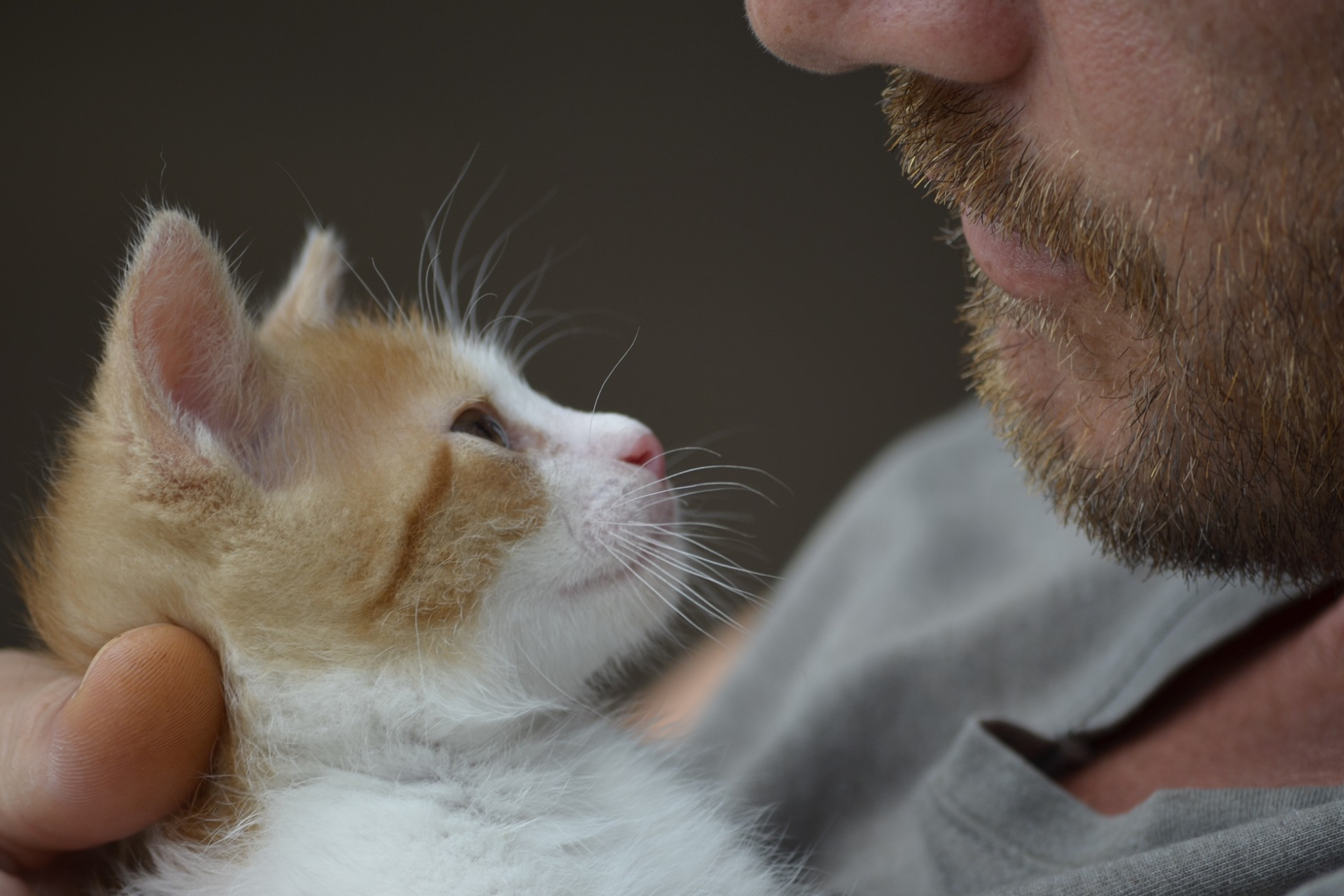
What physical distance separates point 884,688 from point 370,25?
1754mm

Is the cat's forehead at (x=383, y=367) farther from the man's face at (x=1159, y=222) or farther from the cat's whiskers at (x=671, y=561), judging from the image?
the man's face at (x=1159, y=222)

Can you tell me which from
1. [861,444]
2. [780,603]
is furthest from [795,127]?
[780,603]

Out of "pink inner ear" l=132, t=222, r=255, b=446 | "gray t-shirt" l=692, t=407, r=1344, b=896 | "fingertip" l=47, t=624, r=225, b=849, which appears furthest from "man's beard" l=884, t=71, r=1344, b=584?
"fingertip" l=47, t=624, r=225, b=849

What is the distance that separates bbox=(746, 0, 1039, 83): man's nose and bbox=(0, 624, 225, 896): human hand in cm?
62

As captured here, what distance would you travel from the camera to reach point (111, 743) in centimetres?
72

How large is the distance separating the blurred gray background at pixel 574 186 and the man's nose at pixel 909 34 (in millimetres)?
538

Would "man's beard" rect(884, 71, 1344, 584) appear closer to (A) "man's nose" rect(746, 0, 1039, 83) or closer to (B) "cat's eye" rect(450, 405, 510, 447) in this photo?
(A) "man's nose" rect(746, 0, 1039, 83)

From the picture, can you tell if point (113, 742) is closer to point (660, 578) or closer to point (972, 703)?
point (660, 578)

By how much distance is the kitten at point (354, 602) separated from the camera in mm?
767

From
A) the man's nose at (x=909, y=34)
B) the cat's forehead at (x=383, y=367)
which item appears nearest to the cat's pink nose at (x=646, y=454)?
the cat's forehead at (x=383, y=367)

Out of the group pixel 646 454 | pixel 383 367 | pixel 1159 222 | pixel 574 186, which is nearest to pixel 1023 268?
pixel 1159 222

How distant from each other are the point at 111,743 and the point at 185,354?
29 centimetres

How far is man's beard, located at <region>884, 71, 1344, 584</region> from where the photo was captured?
26.4 inches

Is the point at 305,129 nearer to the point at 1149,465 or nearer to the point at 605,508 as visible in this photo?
the point at 605,508
